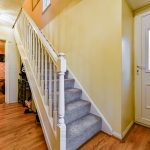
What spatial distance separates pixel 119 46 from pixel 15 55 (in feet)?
11.1

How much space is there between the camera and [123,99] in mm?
1934

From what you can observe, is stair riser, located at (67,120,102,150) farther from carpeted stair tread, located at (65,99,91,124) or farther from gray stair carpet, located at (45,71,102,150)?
carpeted stair tread, located at (65,99,91,124)

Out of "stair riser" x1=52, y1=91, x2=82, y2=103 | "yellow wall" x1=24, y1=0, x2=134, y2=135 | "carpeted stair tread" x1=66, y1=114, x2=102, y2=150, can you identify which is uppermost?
"yellow wall" x1=24, y1=0, x2=134, y2=135

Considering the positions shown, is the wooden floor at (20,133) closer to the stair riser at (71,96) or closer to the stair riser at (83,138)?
the stair riser at (83,138)

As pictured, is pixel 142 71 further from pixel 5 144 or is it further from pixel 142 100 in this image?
pixel 5 144

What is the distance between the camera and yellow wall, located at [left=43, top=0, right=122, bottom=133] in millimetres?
1896

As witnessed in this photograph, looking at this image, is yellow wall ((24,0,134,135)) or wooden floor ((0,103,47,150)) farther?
yellow wall ((24,0,134,135))

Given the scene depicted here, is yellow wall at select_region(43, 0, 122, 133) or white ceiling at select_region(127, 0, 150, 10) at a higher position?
white ceiling at select_region(127, 0, 150, 10)

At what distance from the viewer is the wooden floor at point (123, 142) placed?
5.53ft

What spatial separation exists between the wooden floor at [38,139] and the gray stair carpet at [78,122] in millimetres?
104

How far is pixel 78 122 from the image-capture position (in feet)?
6.33

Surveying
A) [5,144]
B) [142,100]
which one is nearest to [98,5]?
[142,100]

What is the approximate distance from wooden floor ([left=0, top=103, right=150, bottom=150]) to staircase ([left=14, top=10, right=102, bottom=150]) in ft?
0.49

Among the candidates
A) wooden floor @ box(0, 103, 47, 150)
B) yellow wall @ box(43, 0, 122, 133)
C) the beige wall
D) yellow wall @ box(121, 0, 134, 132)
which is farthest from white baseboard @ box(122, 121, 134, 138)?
the beige wall
